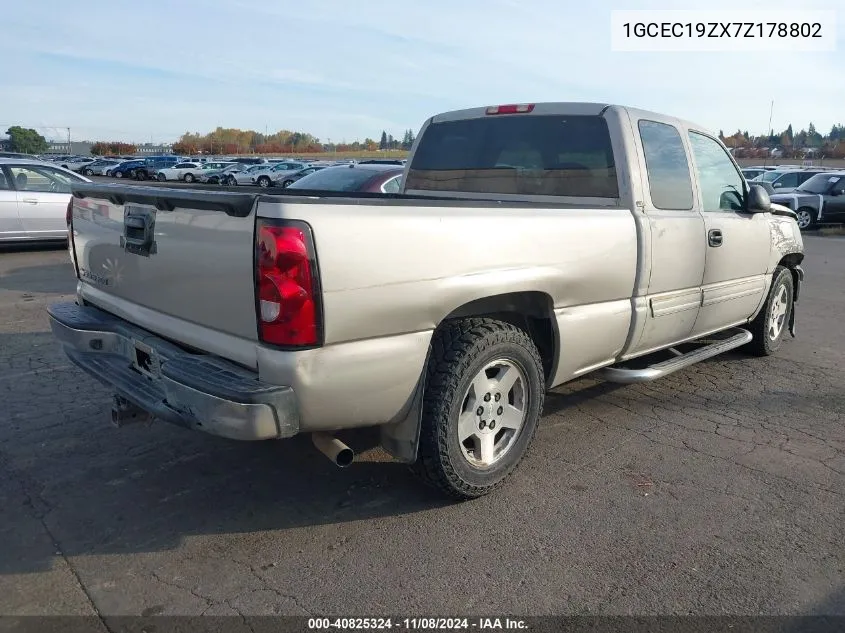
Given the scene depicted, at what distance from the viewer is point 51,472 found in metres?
3.75

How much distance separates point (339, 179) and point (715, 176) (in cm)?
492

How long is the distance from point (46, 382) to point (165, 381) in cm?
278

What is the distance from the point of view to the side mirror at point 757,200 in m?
5.24

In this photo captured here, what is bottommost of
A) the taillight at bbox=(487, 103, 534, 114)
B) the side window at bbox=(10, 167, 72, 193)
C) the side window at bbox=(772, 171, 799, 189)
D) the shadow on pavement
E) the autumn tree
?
the shadow on pavement

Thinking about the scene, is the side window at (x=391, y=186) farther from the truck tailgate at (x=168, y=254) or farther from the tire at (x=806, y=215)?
the tire at (x=806, y=215)

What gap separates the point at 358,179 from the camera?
8.73 m

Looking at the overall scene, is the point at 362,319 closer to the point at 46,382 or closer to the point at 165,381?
the point at 165,381

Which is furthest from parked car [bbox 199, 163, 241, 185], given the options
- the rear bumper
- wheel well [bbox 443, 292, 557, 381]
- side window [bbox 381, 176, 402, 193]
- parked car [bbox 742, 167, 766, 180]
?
wheel well [bbox 443, 292, 557, 381]

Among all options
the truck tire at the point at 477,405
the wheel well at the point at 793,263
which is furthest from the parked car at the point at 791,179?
the truck tire at the point at 477,405

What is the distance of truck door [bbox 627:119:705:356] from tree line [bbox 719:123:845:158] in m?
55.6

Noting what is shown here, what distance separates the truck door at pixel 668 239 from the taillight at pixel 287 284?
7.65 ft

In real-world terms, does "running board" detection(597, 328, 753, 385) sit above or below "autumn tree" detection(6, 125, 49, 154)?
below

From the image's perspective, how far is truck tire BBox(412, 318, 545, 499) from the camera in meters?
3.24

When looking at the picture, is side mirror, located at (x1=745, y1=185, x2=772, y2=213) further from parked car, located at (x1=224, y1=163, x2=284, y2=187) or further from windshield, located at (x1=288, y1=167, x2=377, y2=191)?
parked car, located at (x1=224, y1=163, x2=284, y2=187)
